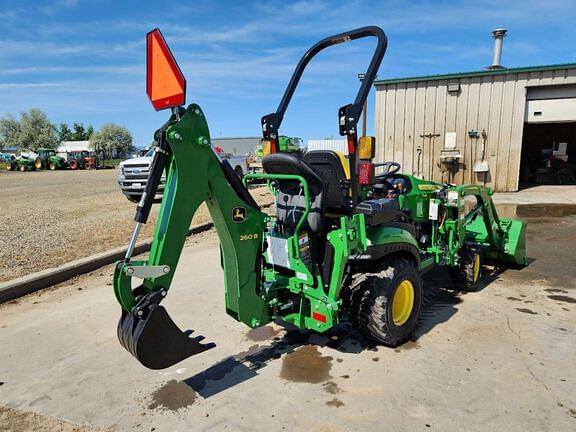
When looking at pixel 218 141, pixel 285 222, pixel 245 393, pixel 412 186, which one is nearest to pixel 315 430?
pixel 245 393

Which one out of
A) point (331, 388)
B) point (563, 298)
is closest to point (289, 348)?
point (331, 388)

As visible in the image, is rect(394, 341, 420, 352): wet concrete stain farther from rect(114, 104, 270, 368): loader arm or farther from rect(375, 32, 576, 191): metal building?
rect(375, 32, 576, 191): metal building

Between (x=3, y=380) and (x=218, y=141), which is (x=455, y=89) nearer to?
(x=3, y=380)

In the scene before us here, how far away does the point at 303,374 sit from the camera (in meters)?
3.19

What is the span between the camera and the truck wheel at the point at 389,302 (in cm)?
338

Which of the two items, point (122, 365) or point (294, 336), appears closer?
point (122, 365)

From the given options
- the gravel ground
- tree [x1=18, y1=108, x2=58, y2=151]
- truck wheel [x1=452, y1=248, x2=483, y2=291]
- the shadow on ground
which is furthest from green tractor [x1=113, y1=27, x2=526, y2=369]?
tree [x1=18, y1=108, x2=58, y2=151]

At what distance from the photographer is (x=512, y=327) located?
3.97 metres

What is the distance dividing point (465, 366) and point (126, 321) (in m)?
2.55

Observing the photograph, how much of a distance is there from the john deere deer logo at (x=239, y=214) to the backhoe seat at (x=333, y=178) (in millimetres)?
688

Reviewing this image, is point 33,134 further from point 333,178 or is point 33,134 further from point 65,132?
point 333,178

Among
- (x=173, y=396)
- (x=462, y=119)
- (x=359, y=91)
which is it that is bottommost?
(x=173, y=396)

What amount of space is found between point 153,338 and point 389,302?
6.08ft

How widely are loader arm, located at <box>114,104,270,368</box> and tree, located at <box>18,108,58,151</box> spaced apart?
71.3 metres
